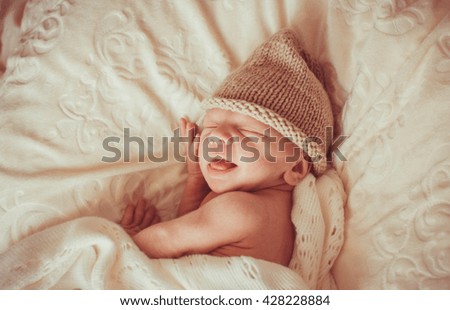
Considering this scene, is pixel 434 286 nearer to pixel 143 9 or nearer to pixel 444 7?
pixel 444 7

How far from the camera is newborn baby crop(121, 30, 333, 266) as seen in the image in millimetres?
950

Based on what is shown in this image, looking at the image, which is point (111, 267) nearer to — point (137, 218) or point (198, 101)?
point (137, 218)

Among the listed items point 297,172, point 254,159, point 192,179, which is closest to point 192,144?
point 192,179

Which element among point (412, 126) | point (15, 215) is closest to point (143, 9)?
point (15, 215)

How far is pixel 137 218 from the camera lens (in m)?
1.05

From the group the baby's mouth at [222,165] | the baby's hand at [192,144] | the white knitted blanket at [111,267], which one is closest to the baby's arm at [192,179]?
the baby's hand at [192,144]

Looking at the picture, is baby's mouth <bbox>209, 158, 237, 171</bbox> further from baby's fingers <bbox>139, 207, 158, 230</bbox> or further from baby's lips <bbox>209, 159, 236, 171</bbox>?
baby's fingers <bbox>139, 207, 158, 230</bbox>

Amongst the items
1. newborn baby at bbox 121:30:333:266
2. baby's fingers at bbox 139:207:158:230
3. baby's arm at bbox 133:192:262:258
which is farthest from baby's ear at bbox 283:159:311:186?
baby's fingers at bbox 139:207:158:230

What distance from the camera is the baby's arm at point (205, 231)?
94cm

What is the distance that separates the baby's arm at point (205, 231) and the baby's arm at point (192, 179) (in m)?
0.15

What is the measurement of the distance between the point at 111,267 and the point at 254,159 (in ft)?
1.43

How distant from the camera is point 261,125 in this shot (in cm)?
100

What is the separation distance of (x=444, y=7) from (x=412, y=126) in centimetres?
32

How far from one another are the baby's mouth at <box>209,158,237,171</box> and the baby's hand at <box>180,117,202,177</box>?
11 centimetres
